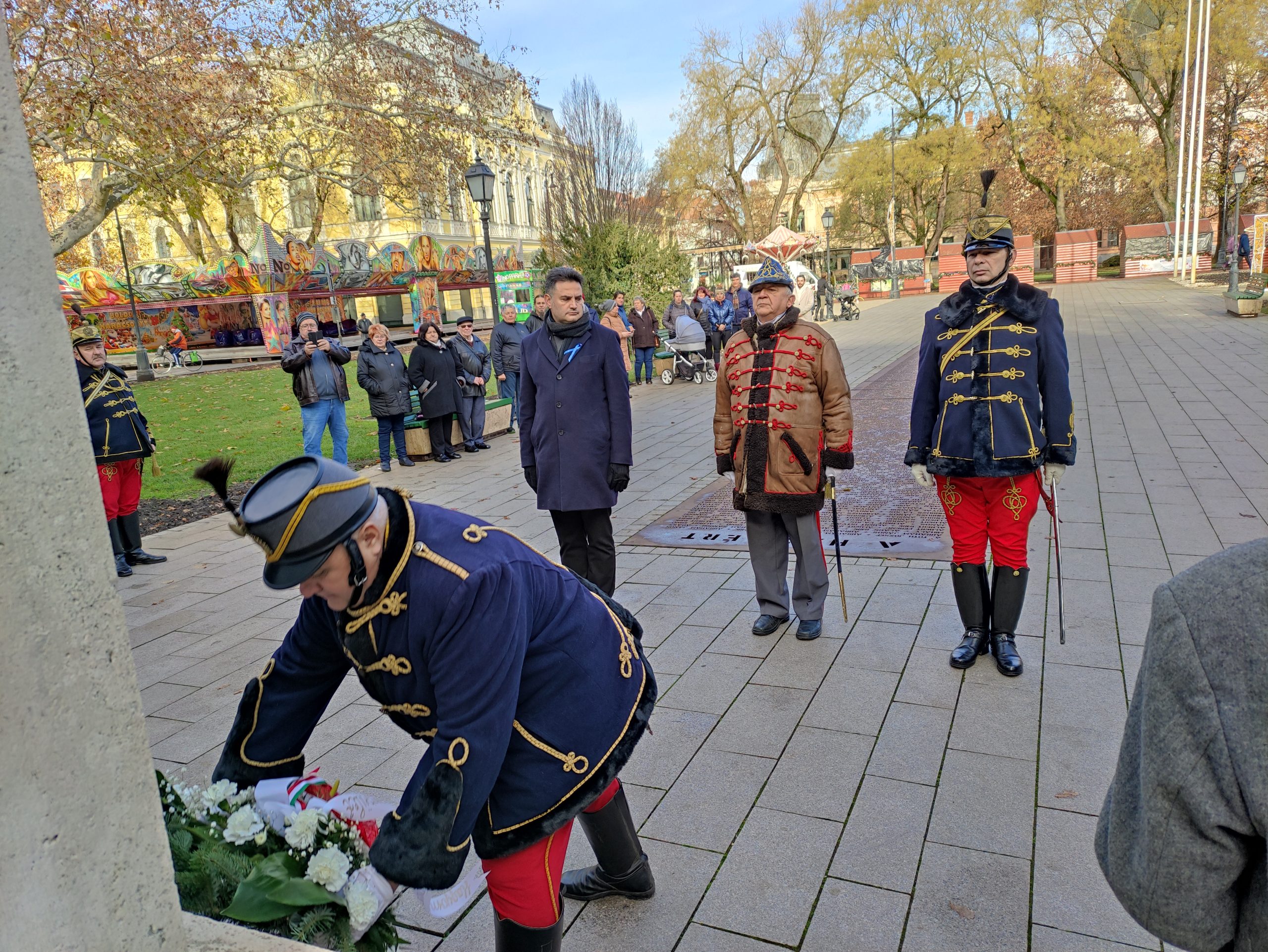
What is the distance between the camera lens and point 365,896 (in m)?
1.86

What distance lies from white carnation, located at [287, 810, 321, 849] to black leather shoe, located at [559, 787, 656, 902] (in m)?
0.86

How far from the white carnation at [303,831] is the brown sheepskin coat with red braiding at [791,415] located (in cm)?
315

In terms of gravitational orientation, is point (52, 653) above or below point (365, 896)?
above

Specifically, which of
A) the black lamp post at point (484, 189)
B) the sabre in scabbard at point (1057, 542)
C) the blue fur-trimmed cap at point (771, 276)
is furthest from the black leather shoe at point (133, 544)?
the black lamp post at point (484, 189)

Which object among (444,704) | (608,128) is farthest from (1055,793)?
(608,128)

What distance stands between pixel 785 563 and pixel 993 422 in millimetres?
1470

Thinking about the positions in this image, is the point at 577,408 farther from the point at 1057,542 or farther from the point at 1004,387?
the point at 1057,542

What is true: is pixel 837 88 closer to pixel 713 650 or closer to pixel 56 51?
pixel 56 51

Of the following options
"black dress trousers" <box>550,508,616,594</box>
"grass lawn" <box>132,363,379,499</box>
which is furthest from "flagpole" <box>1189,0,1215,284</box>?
"black dress trousers" <box>550,508,616,594</box>

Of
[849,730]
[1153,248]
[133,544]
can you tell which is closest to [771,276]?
[849,730]

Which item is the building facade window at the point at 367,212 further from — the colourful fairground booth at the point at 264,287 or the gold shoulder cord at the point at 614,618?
the gold shoulder cord at the point at 614,618

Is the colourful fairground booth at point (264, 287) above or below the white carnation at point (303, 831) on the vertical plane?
above

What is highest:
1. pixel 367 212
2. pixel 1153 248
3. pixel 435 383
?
pixel 367 212

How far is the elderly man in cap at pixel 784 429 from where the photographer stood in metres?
4.62
